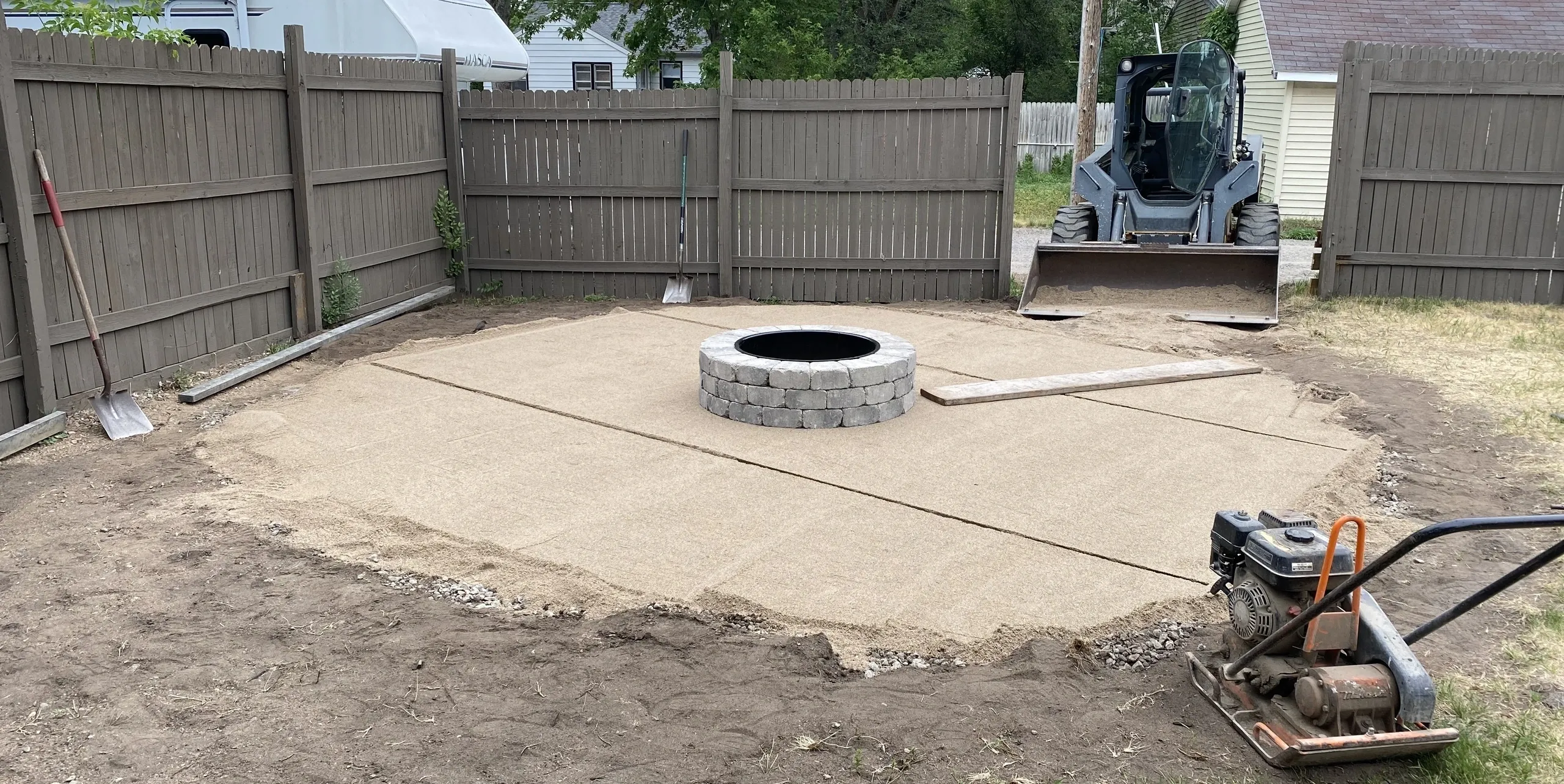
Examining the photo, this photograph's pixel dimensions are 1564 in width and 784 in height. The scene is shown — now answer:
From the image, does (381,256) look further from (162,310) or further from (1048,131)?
(1048,131)

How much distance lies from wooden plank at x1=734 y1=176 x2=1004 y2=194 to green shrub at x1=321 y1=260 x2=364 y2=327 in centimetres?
351

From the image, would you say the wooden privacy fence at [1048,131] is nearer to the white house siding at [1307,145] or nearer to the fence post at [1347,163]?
the white house siding at [1307,145]

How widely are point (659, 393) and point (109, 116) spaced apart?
11.7 ft

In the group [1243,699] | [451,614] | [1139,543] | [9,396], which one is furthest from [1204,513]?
[9,396]

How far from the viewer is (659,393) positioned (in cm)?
738

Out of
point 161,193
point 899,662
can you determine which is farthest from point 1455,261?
point 161,193

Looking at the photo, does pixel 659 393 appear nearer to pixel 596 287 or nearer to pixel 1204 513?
pixel 1204 513

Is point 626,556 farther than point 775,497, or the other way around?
point 775,497

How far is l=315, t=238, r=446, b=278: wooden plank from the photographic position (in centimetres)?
912

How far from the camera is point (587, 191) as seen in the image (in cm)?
1105

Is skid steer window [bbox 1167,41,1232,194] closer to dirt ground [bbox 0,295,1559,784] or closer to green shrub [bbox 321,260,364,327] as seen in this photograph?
dirt ground [bbox 0,295,1559,784]

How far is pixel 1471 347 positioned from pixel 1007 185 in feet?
12.8

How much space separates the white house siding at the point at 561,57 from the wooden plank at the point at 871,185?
23909 mm

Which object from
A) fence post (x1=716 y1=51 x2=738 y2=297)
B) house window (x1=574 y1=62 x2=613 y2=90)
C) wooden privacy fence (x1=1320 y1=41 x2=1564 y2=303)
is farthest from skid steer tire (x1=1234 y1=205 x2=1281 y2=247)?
house window (x1=574 y1=62 x2=613 y2=90)
